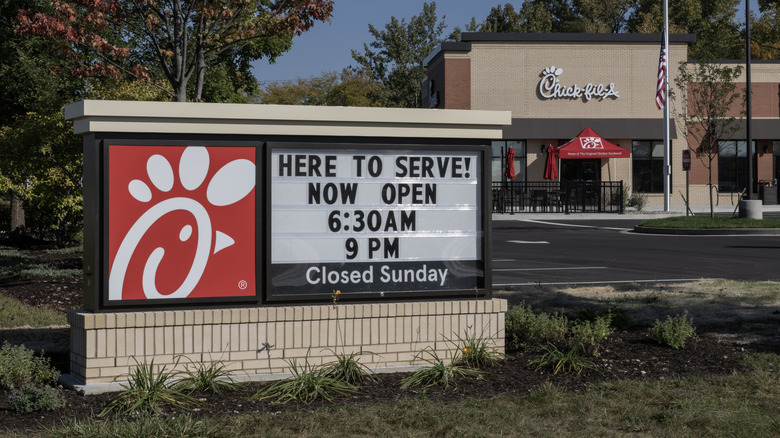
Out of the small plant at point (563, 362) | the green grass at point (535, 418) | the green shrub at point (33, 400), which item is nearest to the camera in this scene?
the green grass at point (535, 418)

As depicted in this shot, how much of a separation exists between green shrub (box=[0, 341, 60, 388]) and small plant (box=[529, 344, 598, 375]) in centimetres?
366

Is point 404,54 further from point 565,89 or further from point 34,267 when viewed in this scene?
point 34,267

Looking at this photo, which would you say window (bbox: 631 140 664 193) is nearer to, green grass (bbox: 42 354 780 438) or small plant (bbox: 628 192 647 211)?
small plant (bbox: 628 192 647 211)

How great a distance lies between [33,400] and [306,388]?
179 cm

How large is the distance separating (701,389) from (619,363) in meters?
0.94

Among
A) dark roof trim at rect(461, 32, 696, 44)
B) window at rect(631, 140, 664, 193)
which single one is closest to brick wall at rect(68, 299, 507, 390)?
dark roof trim at rect(461, 32, 696, 44)

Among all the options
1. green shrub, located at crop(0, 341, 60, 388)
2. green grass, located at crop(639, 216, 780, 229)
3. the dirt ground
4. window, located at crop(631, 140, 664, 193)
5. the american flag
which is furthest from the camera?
window, located at crop(631, 140, 664, 193)

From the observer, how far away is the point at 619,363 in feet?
24.4

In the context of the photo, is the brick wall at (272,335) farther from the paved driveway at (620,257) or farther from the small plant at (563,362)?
the paved driveway at (620,257)

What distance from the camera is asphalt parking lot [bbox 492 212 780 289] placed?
1533 cm

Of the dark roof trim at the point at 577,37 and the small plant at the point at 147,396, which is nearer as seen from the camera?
the small plant at the point at 147,396

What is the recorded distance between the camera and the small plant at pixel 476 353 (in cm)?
735

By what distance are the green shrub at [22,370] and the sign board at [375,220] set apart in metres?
1.74

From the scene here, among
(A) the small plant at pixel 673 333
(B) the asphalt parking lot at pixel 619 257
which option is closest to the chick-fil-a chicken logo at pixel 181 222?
(A) the small plant at pixel 673 333
